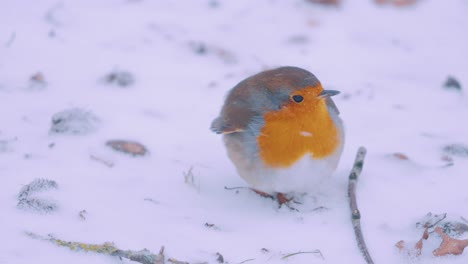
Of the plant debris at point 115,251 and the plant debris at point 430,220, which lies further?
the plant debris at point 430,220

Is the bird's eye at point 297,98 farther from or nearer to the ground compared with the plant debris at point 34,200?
farther from the ground

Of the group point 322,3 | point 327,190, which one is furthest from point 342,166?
point 322,3

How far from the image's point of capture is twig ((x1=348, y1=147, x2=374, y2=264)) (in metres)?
2.95

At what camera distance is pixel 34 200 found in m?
3.09

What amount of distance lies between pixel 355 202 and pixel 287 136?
0.52 m

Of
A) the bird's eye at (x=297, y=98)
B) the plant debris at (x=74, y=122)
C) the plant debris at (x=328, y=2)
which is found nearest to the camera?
the bird's eye at (x=297, y=98)

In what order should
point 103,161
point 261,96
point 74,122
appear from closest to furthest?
point 261,96 < point 103,161 < point 74,122

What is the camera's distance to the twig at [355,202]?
295cm

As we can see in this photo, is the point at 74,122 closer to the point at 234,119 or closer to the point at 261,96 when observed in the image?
the point at 234,119

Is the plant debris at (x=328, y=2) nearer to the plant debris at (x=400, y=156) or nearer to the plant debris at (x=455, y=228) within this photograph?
the plant debris at (x=400, y=156)

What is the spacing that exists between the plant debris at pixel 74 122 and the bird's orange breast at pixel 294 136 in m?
1.23

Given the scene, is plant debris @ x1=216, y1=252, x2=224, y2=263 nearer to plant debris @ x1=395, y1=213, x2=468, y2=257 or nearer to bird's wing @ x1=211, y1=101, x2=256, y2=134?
bird's wing @ x1=211, y1=101, x2=256, y2=134

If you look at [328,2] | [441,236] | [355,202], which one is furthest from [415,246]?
[328,2]

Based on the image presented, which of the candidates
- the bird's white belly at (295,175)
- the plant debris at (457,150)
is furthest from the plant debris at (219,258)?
the plant debris at (457,150)
